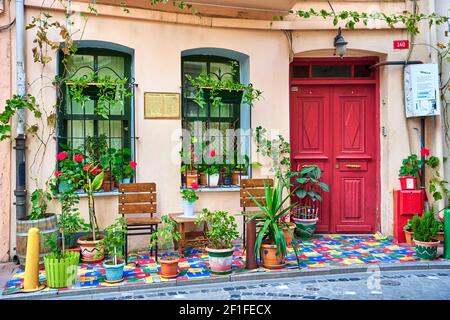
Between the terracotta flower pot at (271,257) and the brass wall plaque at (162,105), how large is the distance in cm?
300

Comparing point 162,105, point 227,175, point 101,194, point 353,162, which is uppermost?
point 162,105

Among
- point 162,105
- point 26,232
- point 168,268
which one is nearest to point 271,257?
point 168,268

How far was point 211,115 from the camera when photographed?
8.95m

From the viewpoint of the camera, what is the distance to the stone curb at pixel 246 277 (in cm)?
585

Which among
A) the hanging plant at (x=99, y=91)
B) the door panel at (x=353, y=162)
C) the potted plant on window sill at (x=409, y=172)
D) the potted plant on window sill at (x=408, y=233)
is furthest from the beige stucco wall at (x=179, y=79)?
the potted plant on window sill at (x=408, y=233)

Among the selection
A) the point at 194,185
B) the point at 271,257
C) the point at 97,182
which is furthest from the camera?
the point at 194,185

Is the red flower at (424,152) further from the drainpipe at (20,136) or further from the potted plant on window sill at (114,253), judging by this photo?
the drainpipe at (20,136)

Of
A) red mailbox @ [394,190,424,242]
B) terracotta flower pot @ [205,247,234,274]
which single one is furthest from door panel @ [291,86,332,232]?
terracotta flower pot @ [205,247,234,274]

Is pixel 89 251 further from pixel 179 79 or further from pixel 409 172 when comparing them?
pixel 409 172

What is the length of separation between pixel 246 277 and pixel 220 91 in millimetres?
3666

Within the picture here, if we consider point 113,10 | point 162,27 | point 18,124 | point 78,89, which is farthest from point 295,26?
point 18,124

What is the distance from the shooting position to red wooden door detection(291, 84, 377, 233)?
938cm

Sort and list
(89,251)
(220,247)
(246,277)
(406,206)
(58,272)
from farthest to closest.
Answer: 1. (406,206)
2. (89,251)
3. (220,247)
4. (246,277)
5. (58,272)

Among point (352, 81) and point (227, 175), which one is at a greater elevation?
point (352, 81)
